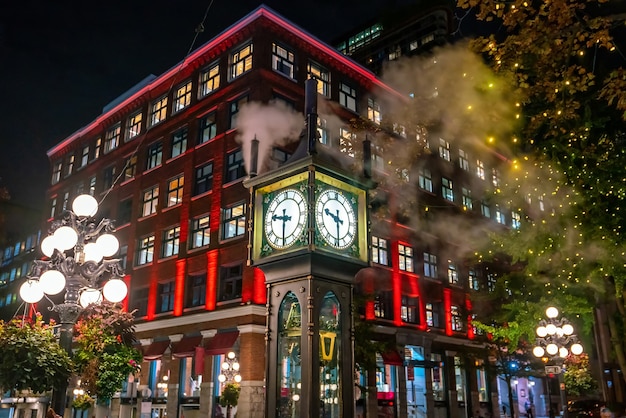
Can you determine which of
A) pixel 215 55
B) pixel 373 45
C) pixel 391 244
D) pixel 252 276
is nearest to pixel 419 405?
pixel 391 244

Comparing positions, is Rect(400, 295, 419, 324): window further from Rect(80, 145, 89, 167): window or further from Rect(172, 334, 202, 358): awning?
Rect(80, 145, 89, 167): window

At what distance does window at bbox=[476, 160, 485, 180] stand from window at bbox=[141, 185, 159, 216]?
2177 centimetres

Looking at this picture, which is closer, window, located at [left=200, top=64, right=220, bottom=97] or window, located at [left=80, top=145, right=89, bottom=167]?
window, located at [left=200, top=64, right=220, bottom=97]

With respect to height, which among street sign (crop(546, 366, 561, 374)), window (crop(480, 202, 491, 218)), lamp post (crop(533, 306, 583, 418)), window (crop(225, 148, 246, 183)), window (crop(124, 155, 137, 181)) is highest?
window (crop(124, 155, 137, 181))

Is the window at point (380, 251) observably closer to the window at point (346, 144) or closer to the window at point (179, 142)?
the window at point (346, 144)

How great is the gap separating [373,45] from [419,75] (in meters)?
60.7

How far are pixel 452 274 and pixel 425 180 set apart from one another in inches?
239

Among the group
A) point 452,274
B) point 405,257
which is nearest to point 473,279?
point 452,274

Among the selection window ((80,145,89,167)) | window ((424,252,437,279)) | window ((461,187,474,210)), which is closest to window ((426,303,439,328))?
window ((424,252,437,279))

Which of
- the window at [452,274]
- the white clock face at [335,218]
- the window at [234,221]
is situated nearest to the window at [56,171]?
the window at [234,221]

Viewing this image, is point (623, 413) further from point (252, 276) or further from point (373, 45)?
point (373, 45)

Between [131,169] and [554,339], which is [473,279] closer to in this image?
[554,339]

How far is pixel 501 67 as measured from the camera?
26.3 feet

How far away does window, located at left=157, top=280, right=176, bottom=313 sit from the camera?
27.5 meters
